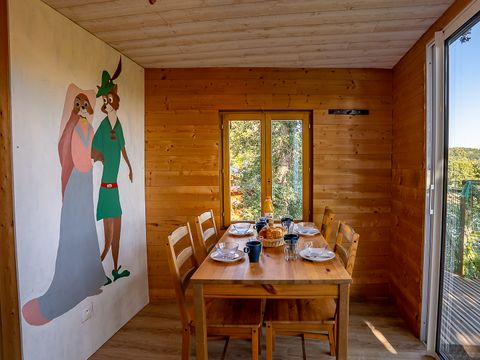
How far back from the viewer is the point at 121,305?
254cm

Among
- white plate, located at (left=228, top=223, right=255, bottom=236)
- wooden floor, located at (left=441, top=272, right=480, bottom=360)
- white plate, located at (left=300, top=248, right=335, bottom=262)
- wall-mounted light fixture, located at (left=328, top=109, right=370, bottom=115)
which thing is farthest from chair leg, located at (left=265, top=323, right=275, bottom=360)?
wall-mounted light fixture, located at (left=328, top=109, right=370, bottom=115)

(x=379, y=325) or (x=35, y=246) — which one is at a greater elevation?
(x=35, y=246)

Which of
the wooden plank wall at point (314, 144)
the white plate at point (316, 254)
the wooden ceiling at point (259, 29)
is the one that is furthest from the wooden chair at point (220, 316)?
the wooden ceiling at point (259, 29)

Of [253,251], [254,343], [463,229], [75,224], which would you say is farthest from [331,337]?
[75,224]

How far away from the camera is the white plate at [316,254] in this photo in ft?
5.72

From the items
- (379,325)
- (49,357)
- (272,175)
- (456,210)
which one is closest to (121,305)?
(49,357)

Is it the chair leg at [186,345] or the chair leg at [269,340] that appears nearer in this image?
the chair leg at [269,340]

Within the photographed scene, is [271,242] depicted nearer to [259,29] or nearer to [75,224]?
[75,224]

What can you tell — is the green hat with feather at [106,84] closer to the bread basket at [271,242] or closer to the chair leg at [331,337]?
the bread basket at [271,242]

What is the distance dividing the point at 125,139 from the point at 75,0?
1141 millimetres

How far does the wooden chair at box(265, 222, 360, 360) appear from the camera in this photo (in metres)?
1.70

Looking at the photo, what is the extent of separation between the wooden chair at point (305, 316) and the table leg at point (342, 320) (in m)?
0.16

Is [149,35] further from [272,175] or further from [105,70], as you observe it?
[272,175]

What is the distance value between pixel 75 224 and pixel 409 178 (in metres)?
2.65
